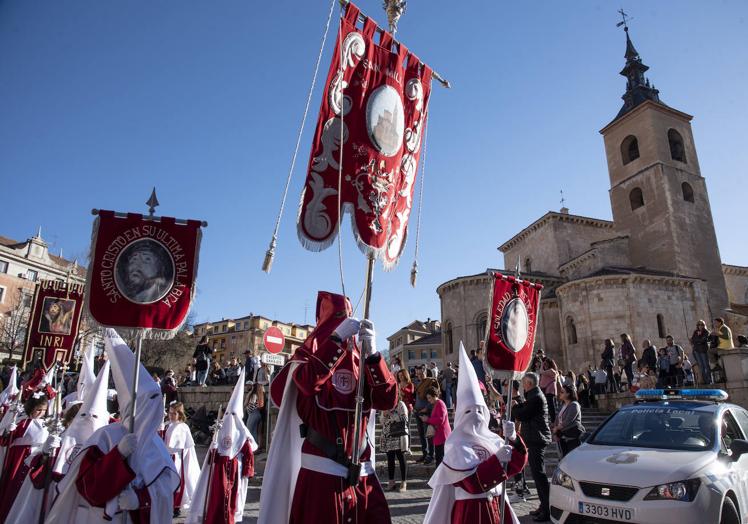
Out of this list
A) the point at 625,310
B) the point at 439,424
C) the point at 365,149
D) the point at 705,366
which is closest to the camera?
the point at 365,149

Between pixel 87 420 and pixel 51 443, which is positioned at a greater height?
pixel 87 420

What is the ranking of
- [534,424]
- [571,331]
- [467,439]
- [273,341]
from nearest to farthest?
[467,439], [534,424], [273,341], [571,331]

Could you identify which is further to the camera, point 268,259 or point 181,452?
point 181,452

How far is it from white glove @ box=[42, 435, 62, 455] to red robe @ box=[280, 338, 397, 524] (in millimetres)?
3193

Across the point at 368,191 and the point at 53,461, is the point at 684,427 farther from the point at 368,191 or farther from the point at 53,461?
the point at 53,461

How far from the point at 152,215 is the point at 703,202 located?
140 feet

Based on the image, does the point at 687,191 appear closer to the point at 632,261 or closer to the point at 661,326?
the point at 632,261

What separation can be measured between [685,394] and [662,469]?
2256 millimetres

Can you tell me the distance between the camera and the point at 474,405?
15.1ft

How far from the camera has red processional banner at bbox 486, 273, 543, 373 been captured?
5535 millimetres

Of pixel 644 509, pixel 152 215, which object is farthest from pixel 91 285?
pixel 644 509

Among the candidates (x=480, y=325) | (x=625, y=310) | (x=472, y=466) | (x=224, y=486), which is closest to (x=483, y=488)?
(x=472, y=466)

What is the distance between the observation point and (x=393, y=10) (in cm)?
517

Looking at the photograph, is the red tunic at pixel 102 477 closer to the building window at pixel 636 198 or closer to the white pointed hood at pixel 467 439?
the white pointed hood at pixel 467 439
